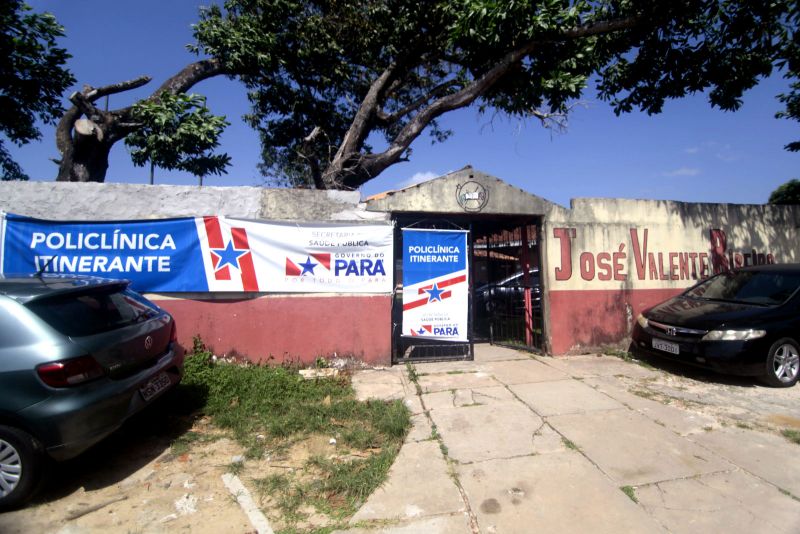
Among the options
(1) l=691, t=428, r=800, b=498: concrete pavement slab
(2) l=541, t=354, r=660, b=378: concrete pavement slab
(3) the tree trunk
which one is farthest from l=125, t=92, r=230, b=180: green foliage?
(1) l=691, t=428, r=800, b=498: concrete pavement slab

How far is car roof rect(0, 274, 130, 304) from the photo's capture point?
3018 millimetres

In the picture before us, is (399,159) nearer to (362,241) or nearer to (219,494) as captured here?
(362,241)

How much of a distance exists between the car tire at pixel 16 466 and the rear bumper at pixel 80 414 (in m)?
0.10

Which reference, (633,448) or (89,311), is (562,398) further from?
(89,311)

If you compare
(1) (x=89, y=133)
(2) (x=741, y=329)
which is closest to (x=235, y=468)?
(2) (x=741, y=329)

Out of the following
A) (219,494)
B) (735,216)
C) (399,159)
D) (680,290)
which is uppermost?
(399,159)

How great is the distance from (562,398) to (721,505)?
6.70ft

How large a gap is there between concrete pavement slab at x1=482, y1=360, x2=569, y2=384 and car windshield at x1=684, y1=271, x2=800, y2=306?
8.98 ft

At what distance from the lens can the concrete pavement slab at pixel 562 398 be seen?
4492 mm

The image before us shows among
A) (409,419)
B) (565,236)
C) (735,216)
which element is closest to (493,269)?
(565,236)

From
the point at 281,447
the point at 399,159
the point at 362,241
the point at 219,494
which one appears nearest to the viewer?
the point at 219,494

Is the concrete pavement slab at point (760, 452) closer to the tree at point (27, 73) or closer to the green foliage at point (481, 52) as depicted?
the green foliage at point (481, 52)

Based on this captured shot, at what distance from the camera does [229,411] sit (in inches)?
171

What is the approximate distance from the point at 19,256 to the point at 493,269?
8001 mm
